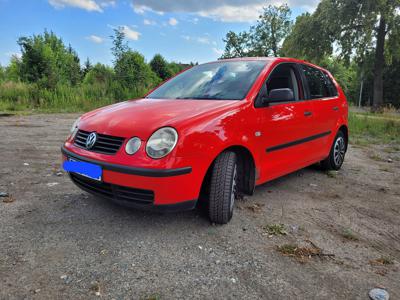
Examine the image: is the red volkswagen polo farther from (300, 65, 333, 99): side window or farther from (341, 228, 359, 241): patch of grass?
(341, 228, 359, 241): patch of grass

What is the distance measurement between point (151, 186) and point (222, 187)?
596 mm

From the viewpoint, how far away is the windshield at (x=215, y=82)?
3012 millimetres

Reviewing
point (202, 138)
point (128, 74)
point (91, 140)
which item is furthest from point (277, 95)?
point (128, 74)

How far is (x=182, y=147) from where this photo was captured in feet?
7.36

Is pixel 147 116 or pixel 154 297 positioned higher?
pixel 147 116

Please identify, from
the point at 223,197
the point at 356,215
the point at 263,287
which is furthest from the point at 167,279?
the point at 356,215

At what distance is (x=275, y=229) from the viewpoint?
2.63 meters

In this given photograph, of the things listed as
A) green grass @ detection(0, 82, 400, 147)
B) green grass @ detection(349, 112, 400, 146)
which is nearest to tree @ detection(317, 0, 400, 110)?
green grass @ detection(0, 82, 400, 147)

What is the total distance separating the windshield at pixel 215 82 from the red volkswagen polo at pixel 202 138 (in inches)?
0.4

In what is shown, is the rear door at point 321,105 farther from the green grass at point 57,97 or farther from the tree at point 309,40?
the tree at point 309,40

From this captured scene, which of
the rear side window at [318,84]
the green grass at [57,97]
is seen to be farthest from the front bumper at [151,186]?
the green grass at [57,97]

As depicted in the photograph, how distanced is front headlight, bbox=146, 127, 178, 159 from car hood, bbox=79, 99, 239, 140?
47mm

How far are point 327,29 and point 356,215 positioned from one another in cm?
2007

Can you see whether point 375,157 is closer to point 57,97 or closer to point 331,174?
point 331,174
